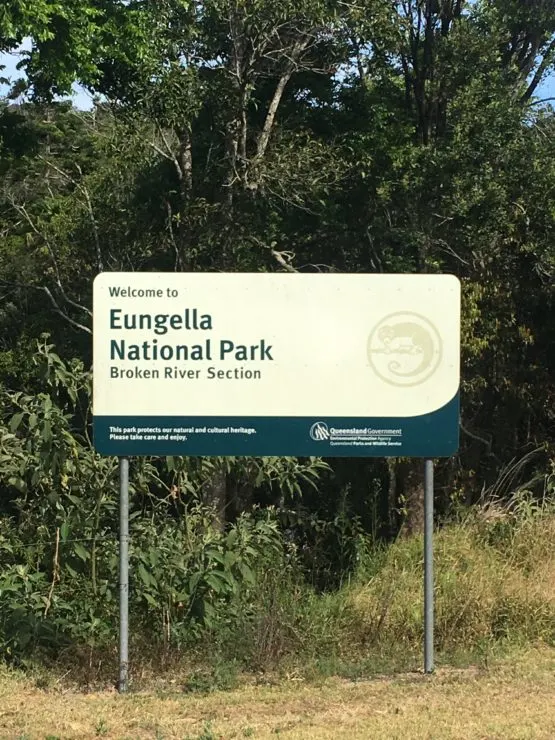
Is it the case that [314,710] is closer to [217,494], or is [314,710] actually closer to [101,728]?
[101,728]

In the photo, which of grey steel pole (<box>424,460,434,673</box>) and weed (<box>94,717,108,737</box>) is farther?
grey steel pole (<box>424,460,434,673</box>)

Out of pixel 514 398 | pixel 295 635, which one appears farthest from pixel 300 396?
→ pixel 514 398

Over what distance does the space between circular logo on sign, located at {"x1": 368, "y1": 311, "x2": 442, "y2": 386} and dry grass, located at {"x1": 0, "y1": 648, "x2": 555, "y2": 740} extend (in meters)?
1.90

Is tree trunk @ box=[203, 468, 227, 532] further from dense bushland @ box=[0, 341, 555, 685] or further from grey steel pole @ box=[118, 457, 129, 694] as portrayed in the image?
grey steel pole @ box=[118, 457, 129, 694]

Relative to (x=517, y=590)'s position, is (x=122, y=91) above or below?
above

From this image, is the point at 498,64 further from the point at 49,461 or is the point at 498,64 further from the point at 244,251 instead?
the point at 49,461

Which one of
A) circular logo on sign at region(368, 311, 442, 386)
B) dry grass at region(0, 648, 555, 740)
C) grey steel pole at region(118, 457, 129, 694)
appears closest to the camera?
dry grass at region(0, 648, 555, 740)

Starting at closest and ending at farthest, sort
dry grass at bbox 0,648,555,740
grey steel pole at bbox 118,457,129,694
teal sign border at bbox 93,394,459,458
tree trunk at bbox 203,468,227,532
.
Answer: dry grass at bbox 0,648,555,740 → grey steel pole at bbox 118,457,129,694 → teal sign border at bbox 93,394,459,458 → tree trunk at bbox 203,468,227,532

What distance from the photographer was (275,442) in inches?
221

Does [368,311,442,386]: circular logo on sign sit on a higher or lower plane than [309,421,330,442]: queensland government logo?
higher

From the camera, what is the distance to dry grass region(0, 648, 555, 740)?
15.2 ft

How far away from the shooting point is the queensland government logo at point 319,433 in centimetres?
562

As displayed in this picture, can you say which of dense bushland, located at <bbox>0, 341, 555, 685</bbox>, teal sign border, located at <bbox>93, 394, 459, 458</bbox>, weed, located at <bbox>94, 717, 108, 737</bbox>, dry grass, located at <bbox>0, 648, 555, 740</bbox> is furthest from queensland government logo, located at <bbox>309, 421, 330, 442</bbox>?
weed, located at <bbox>94, 717, 108, 737</bbox>

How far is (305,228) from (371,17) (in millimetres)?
2967
